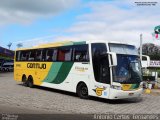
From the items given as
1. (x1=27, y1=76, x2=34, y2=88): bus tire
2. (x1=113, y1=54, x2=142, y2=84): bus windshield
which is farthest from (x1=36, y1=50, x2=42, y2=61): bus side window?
(x1=113, y1=54, x2=142, y2=84): bus windshield

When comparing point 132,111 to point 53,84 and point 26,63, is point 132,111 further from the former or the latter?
point 26,63

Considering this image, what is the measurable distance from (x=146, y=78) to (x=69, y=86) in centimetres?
758

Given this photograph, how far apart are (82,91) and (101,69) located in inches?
86.4

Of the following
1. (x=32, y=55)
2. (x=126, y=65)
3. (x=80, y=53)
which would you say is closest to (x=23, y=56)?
(x=32, y=55)

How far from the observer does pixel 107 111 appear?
45.5ft

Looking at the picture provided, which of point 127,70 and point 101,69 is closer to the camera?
point 127,70

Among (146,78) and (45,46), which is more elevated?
(45,46)

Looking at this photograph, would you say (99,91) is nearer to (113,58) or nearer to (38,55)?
(113,58)

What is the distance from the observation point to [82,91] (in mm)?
18438

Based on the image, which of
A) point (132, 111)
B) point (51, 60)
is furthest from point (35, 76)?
point (132, 111)

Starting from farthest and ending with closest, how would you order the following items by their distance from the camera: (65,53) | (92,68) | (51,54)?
(51,54) → (65,53) → (92,68)

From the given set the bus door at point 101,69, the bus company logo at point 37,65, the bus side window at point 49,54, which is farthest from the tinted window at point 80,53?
the bus company logo at point 37,65

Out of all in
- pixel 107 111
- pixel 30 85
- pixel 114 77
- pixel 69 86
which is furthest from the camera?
pixel 30 85

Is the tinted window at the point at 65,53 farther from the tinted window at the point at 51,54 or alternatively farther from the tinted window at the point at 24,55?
the tinted window at the point at 24,55
